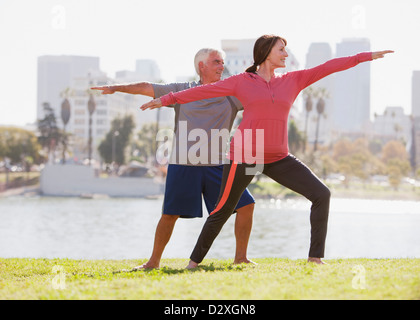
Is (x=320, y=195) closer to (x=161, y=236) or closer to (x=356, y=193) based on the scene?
(x=161, y=236)

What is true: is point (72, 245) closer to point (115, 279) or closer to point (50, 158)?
point (115, 279)

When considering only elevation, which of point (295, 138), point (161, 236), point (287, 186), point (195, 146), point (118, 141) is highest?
point (295, 138)

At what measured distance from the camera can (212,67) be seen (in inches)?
265

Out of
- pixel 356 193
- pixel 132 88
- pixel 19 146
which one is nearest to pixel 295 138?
pixel 356 193

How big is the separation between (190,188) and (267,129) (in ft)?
3.99

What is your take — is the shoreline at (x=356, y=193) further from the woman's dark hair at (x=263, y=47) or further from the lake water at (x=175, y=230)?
the woman's dark hair at (x=263, y=47)

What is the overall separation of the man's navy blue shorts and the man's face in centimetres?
98

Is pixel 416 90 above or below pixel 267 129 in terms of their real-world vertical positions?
above

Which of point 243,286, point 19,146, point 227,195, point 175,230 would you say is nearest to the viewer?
point 243,286

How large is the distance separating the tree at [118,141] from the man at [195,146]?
86.0m

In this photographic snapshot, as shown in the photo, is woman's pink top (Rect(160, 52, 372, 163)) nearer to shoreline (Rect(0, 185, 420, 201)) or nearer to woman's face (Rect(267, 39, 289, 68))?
woman's face (Rect(267, 39, 289, 68))
